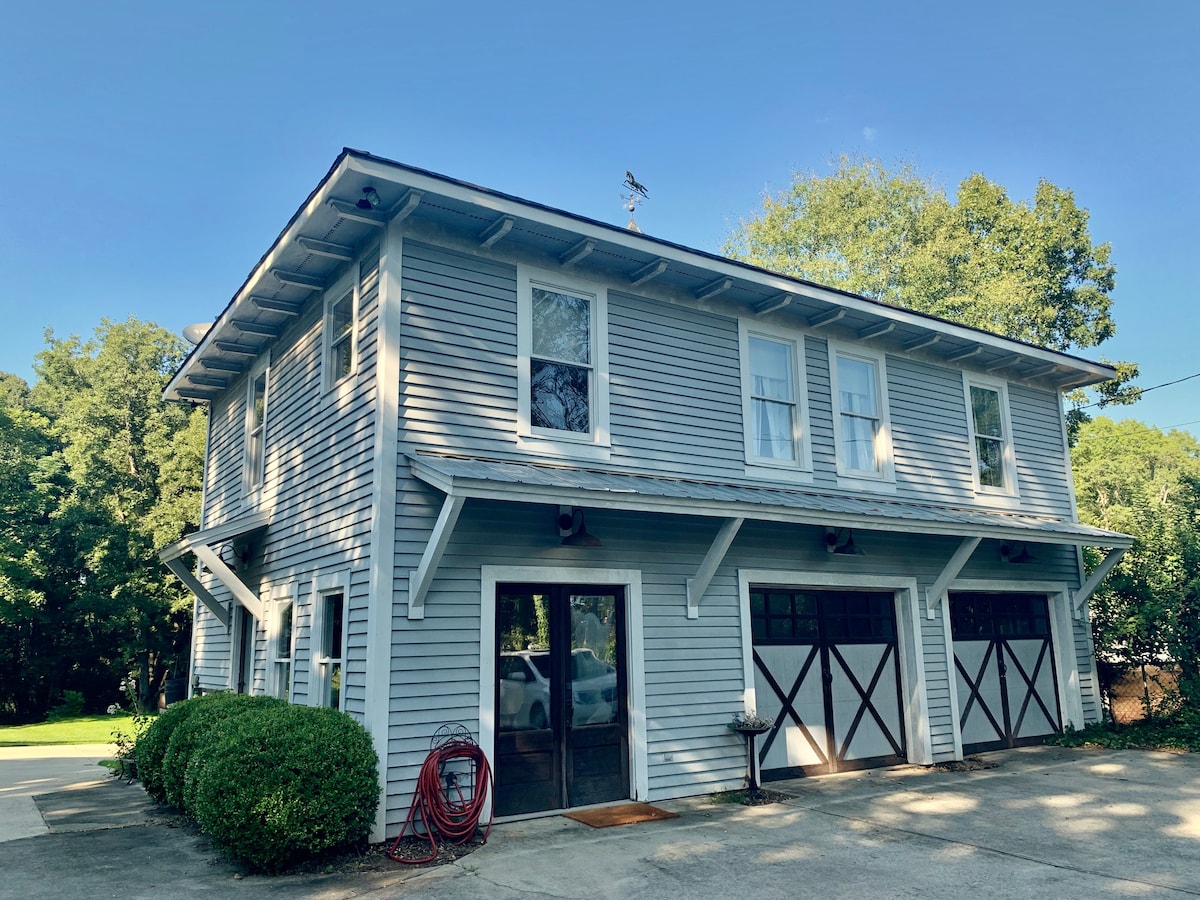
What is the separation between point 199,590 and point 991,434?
1169 cm

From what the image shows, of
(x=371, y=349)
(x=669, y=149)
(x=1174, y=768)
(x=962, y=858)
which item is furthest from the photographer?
(x=669, y=149)

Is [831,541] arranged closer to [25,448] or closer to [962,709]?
[962,709]

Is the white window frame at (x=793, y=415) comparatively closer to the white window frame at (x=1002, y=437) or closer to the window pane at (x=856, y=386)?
the window pane at (x=856, y=386)

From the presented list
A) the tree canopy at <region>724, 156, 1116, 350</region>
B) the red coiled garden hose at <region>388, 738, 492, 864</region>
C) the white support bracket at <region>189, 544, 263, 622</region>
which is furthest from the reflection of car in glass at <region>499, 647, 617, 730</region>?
the tree canopy at <region>724, 156, 1116, 350</region>

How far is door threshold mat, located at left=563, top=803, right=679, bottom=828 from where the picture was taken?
7.26 meters

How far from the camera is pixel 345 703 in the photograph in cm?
722

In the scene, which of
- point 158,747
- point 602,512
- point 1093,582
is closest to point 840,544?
point 602,512

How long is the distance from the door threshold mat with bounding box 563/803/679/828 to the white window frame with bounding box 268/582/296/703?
3.56 metres

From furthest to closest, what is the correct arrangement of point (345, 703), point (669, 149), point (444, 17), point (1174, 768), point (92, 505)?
point (92, 505)
point (669, 149)
point (444, 17)
point (1174, 768)
point (345, 703)

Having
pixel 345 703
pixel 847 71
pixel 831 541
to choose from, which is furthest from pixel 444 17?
pixel 345 703

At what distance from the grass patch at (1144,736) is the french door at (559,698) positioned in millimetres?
7705

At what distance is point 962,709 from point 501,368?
7.93 metres

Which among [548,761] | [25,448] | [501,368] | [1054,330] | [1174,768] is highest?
[1054,330]

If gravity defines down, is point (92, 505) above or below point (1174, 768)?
above
